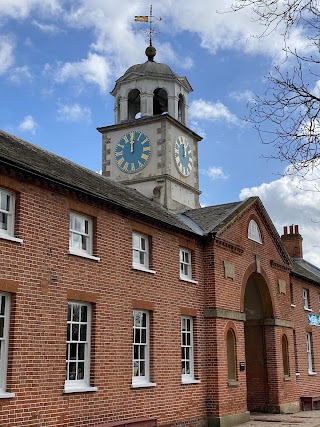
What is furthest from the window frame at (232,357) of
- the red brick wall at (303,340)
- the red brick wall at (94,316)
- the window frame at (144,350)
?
the red brick wall at (303,340)

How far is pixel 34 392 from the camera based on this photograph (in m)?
11.9

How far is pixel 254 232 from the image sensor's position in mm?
23203

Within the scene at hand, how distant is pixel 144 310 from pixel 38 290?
4696 mm

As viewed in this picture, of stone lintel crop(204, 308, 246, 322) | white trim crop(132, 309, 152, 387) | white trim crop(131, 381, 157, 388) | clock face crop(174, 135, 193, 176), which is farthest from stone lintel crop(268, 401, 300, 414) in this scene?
clock face crop(174, 135, 193, 176)

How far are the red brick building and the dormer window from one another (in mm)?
97

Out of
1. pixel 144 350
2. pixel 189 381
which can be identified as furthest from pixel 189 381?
pixel 144 350

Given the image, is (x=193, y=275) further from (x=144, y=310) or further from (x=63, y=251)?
(x=63, y=251)

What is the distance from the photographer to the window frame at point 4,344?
37.3ft

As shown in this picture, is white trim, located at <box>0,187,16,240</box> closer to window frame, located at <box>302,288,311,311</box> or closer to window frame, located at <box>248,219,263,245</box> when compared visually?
window frame, located at <box>248,219,263,245</box>

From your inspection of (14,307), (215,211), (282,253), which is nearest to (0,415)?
(14,307)

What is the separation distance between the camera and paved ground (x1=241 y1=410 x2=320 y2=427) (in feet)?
62.7

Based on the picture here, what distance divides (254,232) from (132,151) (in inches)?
349

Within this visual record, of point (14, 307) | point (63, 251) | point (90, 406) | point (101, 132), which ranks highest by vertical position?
point (101, 132)

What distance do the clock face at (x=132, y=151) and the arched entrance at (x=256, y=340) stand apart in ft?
29.2
